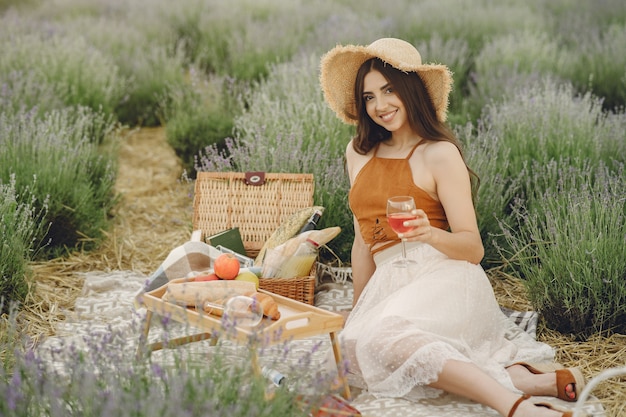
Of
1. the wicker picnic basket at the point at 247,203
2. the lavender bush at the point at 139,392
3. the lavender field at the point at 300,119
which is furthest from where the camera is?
the wicker picnic basket at the point at 247,203

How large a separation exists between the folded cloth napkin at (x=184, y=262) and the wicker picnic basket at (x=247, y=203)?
14.5 inches

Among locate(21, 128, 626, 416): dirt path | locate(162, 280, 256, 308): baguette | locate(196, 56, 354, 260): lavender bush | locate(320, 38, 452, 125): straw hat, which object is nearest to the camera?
locate(162, 280, 256, 308): baguette

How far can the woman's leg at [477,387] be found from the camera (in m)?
2.61

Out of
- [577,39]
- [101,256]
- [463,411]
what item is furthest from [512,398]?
[577,39]

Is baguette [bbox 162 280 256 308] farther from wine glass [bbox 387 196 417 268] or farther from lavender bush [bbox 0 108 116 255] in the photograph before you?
lavender bush [bbox 0 108 116 255]

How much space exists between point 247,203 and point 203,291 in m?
1.35

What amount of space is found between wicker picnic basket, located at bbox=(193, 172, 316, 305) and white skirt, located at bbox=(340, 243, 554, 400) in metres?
1.04

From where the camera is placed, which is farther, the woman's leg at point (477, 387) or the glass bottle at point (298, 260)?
the glass bottle at point (298, 260)

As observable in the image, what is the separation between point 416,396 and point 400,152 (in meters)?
0.98

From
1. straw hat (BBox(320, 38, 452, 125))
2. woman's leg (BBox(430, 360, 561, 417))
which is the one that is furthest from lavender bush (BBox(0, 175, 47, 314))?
woman's leg (BBox(430, 360, 561, 417))

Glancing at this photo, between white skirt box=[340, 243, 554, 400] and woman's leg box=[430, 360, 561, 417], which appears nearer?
woman's leg box=[430, 360, 561, 417]

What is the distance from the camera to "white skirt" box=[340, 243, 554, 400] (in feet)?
9.20

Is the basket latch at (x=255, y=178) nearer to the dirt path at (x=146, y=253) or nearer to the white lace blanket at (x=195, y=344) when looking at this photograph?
the white lace blanket at (x=195, y=344)

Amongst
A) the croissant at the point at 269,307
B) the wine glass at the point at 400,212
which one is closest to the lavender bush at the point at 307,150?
the croissant at the point at 269,307
